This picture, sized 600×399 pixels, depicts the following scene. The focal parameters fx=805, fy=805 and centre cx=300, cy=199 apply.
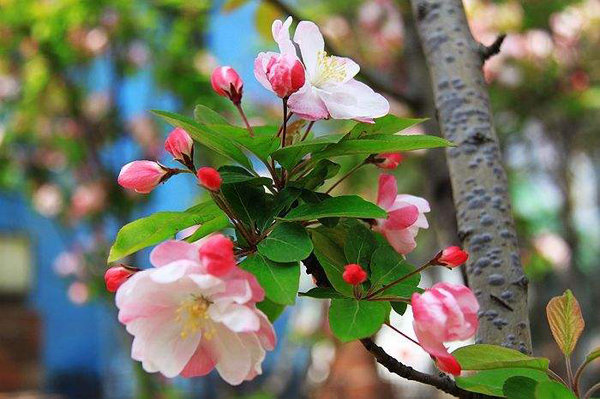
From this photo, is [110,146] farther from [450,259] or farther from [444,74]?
[450,259]

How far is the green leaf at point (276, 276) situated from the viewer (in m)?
0.55

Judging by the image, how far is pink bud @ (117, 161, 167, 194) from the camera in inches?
26.2

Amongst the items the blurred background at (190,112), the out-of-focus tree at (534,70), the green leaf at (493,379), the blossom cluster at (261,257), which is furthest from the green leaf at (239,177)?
the out-of-focus tree at (534,70)

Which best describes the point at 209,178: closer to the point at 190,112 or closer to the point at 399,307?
the point at 399,307

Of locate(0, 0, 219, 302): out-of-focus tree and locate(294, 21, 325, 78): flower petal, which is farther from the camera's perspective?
locate(0, 0, 219, 302): out-of-focus tree

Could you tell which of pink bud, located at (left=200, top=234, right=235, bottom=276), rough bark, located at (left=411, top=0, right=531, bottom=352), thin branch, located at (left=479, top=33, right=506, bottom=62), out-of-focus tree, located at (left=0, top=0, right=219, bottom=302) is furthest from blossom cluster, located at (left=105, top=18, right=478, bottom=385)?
out-of-focus tree, located at (left=0, top=0, right=219, bottom=302)

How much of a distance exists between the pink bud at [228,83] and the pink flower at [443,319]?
0.26 metres

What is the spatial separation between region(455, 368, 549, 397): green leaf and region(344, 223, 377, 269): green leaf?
0.12 metres

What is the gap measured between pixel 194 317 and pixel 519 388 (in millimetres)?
242

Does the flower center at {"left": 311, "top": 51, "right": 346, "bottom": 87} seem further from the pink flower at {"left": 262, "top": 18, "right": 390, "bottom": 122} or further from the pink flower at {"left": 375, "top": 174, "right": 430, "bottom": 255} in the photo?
the pink flower at {"left": 375, "top": 174, "right": 430, "bottom": 255}

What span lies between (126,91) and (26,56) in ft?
5.65

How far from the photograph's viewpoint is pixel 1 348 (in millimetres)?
4895

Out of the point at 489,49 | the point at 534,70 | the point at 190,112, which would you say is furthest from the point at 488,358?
the point at 190,112

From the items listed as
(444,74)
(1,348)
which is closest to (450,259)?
(444,74)
